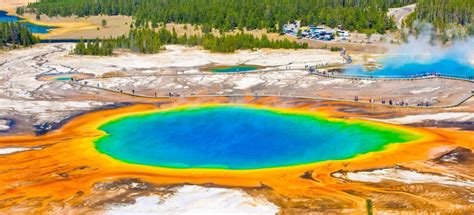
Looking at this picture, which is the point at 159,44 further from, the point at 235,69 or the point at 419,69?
the point at 419,69

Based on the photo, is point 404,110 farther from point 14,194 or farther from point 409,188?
point 14,194

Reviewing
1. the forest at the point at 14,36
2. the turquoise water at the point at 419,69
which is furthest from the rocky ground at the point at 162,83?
the forest at the point at 14,36

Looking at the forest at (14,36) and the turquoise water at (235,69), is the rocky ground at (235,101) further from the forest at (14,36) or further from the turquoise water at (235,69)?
the forest at (14,36)

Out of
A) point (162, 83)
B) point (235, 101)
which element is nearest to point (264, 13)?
point (162, 83)

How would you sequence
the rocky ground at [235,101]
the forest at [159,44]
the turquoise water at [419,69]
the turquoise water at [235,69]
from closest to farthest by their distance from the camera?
the rocky ground at [235,101], the turquoise water at [419,69], the turquoise water at [235,69], the forest at [159,44]

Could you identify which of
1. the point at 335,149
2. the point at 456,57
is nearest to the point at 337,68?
the point at 456,57

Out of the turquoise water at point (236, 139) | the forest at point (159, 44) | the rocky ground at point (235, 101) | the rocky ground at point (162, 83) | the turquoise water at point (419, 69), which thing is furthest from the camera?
the forest at point (159, 44)
